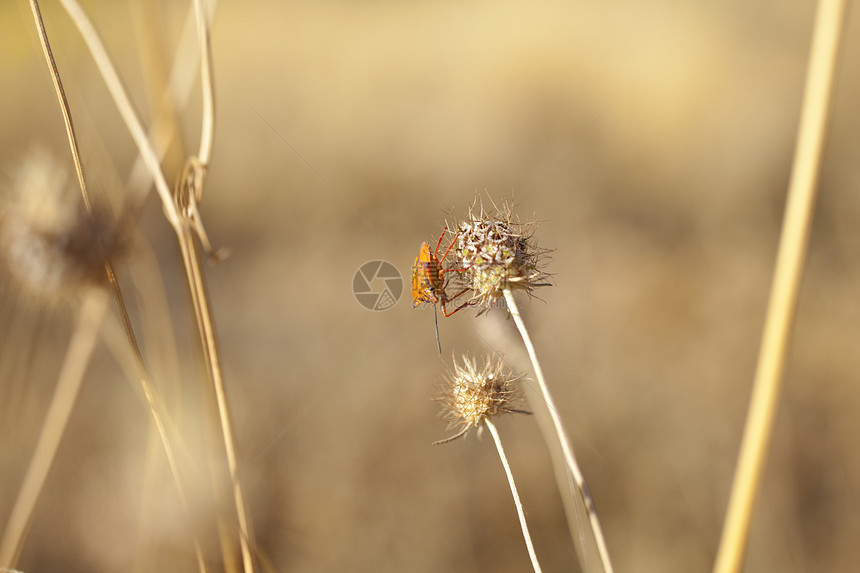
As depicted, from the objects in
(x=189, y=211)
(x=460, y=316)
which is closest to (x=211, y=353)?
(x=189, y=211)

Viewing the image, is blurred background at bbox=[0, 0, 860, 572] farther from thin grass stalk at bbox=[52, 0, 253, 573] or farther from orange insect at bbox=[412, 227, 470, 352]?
thin grass stalk at bbox=[52, 0, 253, 573]

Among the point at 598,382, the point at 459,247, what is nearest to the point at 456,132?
the point at 598,382

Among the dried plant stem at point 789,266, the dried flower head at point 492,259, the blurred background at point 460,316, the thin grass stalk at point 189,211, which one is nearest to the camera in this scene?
the dried plant stem at point 789,266

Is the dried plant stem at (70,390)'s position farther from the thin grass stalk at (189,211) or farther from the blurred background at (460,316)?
the blurred background at (460,316)

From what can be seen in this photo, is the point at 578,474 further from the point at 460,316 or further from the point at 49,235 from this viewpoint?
the point at 460,316

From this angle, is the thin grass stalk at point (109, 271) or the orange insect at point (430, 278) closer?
the thin grass stalk at point (109, 271)

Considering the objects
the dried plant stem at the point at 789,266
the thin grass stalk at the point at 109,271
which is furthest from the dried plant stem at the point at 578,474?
the thin grass stalk at the point at 109,271

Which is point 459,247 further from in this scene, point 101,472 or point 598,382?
point 101,472
